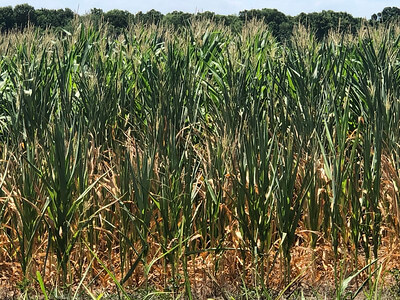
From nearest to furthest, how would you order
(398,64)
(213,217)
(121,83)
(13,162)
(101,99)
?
(213,217)
(13,162)
(101,99)
(121,83)
(398,64)

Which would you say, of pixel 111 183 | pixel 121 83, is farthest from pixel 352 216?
pixel 121 83

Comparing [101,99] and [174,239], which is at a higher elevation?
[101,99]

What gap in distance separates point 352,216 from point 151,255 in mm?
1250

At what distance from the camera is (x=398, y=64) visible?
718 cm

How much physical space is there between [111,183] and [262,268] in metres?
1.19

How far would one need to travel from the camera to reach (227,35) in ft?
31.9

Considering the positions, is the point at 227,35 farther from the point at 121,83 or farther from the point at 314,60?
the point at 121,83

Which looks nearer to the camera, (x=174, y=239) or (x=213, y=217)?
(x=174, y=239)

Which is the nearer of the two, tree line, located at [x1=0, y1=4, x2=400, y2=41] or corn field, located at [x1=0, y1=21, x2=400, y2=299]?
corn field, located at [x1=0, y1=21, x2=400, y2=299]

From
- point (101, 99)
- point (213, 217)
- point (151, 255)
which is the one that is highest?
point (101, 99)

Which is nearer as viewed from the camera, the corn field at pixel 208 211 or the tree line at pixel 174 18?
the corn field at pixel 208 211

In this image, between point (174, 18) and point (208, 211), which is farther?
point (174, 18)

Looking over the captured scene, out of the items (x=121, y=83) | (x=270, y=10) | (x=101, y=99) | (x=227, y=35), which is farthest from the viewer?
(x=270, y=10)

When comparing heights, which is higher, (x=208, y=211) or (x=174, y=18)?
(x=174, y=18)
